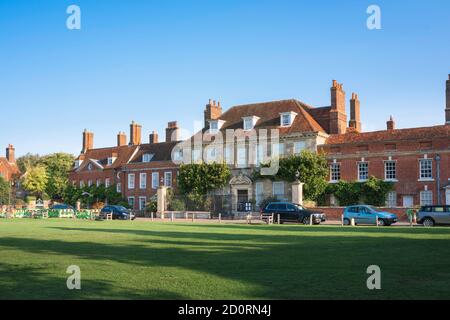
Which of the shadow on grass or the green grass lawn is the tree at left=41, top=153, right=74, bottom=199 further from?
the shadow on grass

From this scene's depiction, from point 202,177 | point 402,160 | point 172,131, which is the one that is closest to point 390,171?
point 402,160

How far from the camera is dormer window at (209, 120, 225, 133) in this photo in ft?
173

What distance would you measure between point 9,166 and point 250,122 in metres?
59.6

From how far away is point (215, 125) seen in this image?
53.0 meters

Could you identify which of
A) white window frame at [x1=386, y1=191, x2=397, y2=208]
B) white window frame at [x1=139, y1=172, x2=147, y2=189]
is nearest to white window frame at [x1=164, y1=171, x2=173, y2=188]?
white window frame at [x1=139, y1=172, x2=147, y2=189]

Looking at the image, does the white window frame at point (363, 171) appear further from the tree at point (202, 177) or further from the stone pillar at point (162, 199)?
the stone pillar at point (162, 199)

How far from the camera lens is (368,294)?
26.2 ft

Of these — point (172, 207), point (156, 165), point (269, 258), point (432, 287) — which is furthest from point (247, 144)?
point (432, 287)

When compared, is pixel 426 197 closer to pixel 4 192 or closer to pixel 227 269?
pixel 227 269

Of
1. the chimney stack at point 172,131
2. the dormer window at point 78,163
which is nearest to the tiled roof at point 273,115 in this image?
the chimney stack at point 172,131

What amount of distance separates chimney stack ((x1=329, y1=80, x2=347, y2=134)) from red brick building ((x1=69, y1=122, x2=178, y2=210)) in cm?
1887

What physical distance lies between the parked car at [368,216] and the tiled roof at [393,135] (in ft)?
37.8
